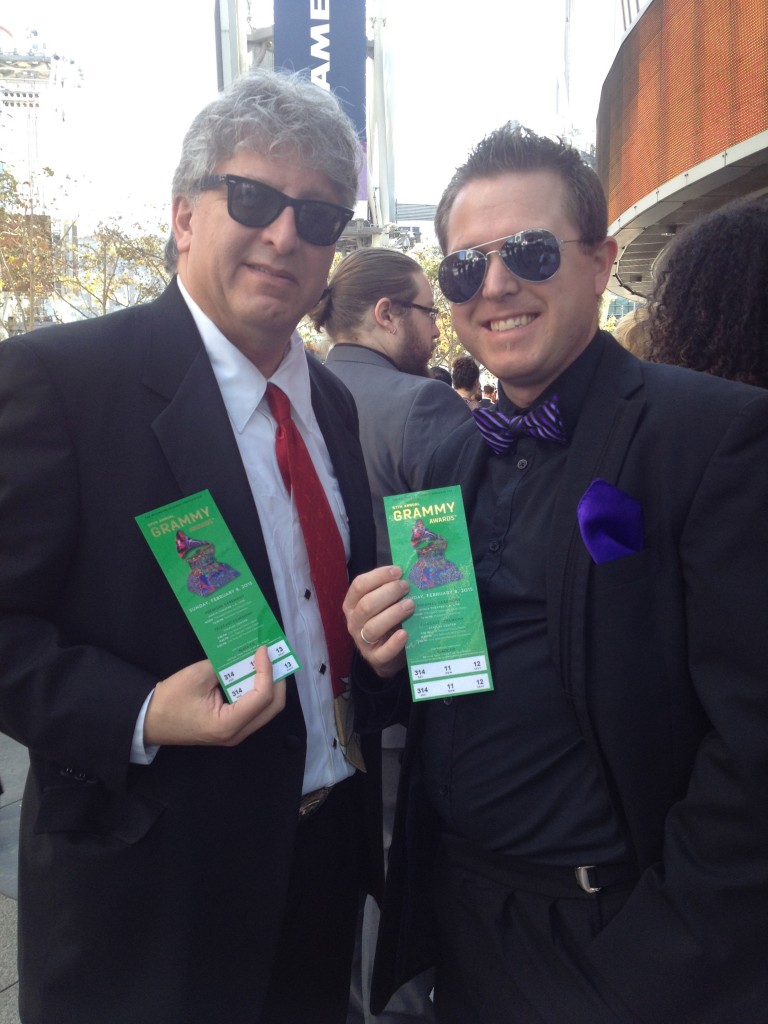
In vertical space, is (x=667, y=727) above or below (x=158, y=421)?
below

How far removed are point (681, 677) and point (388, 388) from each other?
2188mm

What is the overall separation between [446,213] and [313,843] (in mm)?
1651

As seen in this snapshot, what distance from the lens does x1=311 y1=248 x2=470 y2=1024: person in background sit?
315 cm

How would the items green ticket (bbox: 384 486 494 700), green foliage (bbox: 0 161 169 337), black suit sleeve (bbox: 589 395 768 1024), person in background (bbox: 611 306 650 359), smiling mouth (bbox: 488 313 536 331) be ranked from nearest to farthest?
black suit sleeve (bbox: 589 395 768 1024), green ticket (bbox: 384 486 494 700), smiling mouth (bbox: 488 313 536 331), person in background (bbox: 611 306 650 359), green foliage (bbox: 0 161 169 337)

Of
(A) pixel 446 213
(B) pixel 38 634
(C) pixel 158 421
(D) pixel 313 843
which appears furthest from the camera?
(D) pixel 313 843

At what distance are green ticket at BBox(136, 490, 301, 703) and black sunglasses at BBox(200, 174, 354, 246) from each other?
719 millimetres

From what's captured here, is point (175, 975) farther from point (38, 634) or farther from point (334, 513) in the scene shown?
point (334, 513)

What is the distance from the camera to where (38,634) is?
162 cm

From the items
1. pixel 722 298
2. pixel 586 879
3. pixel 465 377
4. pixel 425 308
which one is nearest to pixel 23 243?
pixel 465 377

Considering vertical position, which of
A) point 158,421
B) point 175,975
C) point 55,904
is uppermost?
point 158,421

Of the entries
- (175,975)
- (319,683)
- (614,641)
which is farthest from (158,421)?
(175,975)

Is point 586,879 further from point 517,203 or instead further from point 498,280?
point 517,203

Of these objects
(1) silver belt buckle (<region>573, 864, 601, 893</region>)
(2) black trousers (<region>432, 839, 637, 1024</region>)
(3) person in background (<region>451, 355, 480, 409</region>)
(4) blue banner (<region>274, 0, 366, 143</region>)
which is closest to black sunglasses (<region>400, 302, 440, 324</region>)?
(2) black trousers (<region>432, 839, 637, 1024</region>)

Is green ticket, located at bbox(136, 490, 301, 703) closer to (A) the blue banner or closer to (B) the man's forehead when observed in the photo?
(B) the man's forehead
